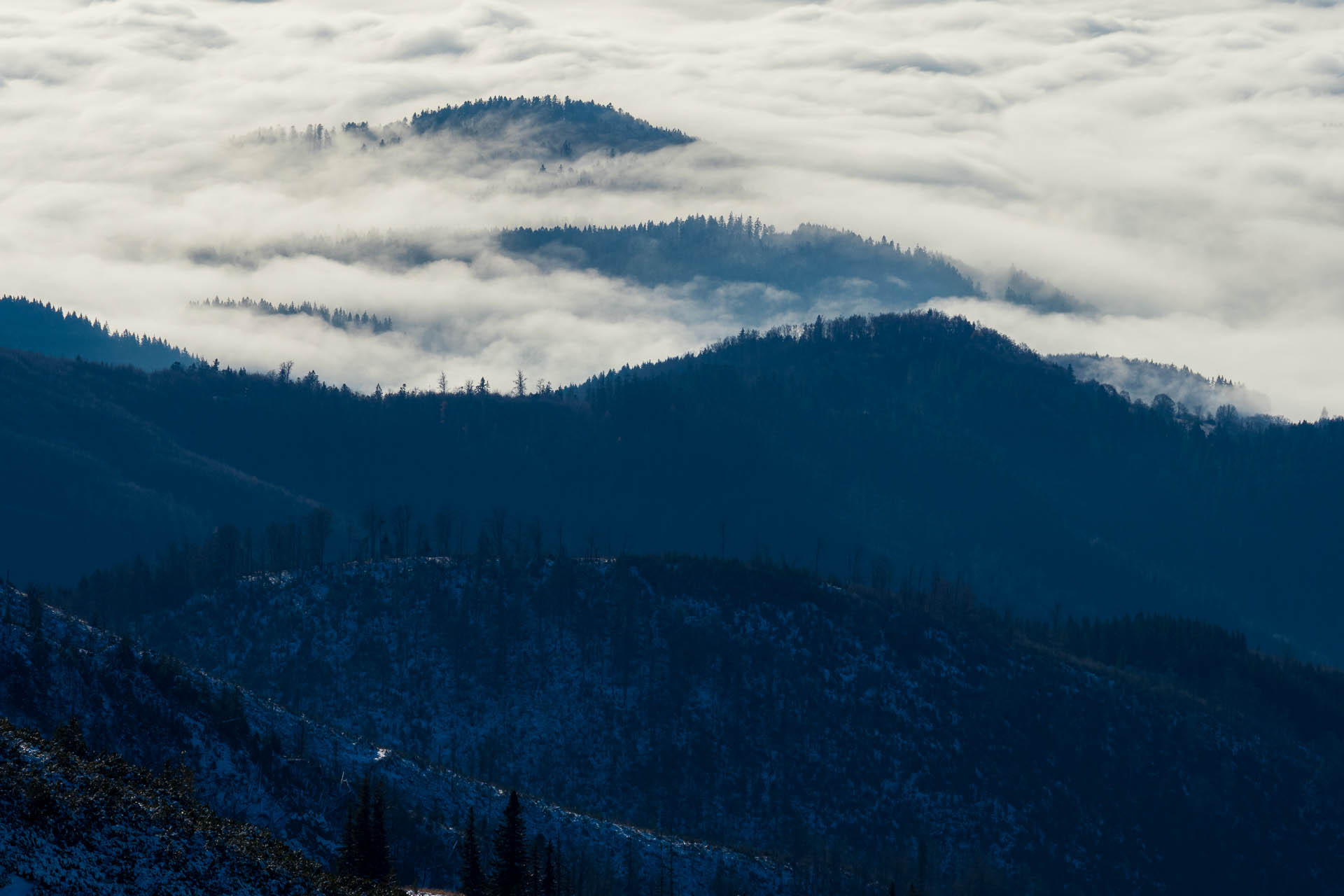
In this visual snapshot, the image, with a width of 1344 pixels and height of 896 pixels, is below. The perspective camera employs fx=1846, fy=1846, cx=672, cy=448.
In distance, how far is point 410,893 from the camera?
200 metres

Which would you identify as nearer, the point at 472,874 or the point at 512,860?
the point at 512,860

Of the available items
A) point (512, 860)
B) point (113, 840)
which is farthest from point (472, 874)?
point (113, 840)

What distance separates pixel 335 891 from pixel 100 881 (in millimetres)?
24940

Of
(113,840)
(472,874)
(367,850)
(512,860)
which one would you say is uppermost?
(113,840)

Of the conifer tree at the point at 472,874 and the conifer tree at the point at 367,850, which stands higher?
the conifer tree at the point at 367,850

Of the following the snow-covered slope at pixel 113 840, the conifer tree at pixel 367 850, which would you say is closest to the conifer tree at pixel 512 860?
the conifer tree at pixel 367 850

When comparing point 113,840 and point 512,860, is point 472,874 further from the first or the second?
point 113,840

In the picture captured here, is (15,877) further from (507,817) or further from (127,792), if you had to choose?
(507,817)

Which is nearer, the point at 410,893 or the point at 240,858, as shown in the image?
the point at 240,858

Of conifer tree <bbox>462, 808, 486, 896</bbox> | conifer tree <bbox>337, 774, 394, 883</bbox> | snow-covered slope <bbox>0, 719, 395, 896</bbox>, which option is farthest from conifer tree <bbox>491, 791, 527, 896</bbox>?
snow-covered slope <bbox>0, 719, 395, 896</bbox>

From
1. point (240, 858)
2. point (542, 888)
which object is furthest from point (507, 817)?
point (240, 858)

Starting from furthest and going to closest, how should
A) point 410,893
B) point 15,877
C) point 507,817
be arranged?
point 410,893, point 507,817, point 15,877

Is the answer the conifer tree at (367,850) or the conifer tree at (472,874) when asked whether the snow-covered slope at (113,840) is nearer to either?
the conifer tree at (367,850)

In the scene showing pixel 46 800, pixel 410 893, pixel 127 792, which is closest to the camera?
pixel 46 800
